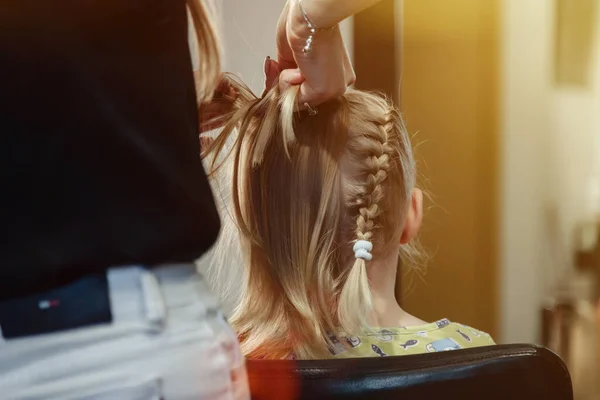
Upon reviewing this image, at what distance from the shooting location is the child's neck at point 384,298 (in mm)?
852

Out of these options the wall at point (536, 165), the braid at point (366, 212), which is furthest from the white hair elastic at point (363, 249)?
the wall at point (536, 165)

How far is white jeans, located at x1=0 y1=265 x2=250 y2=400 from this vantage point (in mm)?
351

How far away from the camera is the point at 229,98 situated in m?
0.85

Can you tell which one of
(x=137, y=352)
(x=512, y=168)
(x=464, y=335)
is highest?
(x=137, y=352)

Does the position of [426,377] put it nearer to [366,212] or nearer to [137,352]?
[137,352]

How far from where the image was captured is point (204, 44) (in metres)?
0.51

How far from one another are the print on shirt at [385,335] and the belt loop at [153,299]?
479 millimetres

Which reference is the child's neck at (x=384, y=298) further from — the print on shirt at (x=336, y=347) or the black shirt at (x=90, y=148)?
the black shirt at (x=90, y=148)

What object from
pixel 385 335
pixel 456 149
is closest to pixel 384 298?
pixel 385 335

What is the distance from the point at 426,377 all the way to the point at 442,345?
0.35 m

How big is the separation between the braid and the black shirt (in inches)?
16.0

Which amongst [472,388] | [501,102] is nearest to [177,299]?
[472,388]

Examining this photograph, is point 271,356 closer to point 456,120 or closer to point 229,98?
point 229,98

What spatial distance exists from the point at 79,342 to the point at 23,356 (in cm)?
3
